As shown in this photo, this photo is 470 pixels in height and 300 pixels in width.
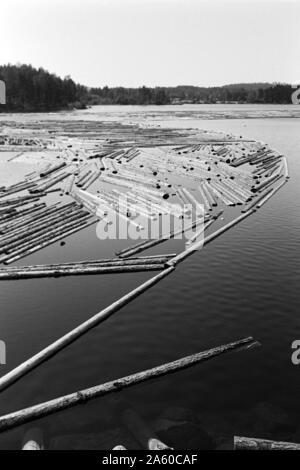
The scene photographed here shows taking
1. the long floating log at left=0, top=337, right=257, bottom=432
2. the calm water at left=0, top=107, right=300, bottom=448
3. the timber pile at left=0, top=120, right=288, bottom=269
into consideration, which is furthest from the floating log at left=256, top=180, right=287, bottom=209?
the long floating log at left=0, top=337, right=257, bottom=432

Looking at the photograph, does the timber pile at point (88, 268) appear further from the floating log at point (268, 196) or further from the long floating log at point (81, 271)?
the floating log at point (268, 196)

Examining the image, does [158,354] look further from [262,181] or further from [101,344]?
[262,181]

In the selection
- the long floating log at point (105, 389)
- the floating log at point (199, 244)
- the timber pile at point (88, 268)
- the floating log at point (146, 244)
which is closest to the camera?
the long floating log at point (105, 389)

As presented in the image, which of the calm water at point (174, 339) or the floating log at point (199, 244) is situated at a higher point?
the floating log at point (199, 244)

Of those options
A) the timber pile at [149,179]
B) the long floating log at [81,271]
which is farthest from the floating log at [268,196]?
the long floating log at [81,271]

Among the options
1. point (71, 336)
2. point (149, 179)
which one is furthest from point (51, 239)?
point (149, 179)
